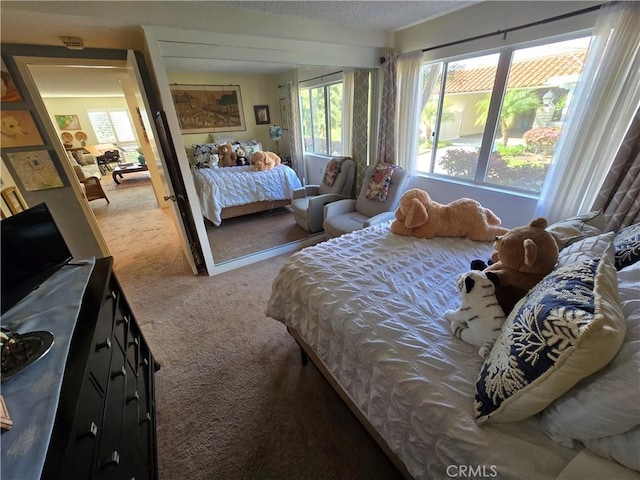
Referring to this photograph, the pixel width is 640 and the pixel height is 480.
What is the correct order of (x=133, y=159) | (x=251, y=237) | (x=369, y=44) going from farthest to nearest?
(x=133, y=159) → (x=251, y=237) → (x=369, y=44)

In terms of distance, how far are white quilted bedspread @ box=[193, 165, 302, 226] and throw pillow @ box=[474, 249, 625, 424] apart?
292cm

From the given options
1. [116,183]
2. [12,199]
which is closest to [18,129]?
[12,199]

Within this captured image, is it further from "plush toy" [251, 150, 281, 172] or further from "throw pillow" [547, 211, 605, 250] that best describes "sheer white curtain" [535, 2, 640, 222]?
"plush toy" [251, 150, 281, 172]

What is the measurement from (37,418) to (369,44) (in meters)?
3.63

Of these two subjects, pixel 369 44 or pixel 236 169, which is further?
pixel 236 169

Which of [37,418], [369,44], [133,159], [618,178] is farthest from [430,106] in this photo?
[133,159]

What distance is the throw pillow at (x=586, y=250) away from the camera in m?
0.97

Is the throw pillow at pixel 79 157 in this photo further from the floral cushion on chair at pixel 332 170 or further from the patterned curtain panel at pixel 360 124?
the patterned curtain panel at pixel 360 124

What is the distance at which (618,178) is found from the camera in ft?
5.60

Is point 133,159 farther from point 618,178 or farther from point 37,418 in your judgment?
point 618,178

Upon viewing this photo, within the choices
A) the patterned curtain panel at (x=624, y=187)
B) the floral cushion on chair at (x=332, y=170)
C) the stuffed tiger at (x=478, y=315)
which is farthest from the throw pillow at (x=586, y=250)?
the floral cushion on chair at (x=332, y=170)

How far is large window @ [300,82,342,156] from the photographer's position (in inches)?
124

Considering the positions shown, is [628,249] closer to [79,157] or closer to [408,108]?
[408,108]

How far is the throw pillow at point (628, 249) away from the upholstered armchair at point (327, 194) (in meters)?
2.51
